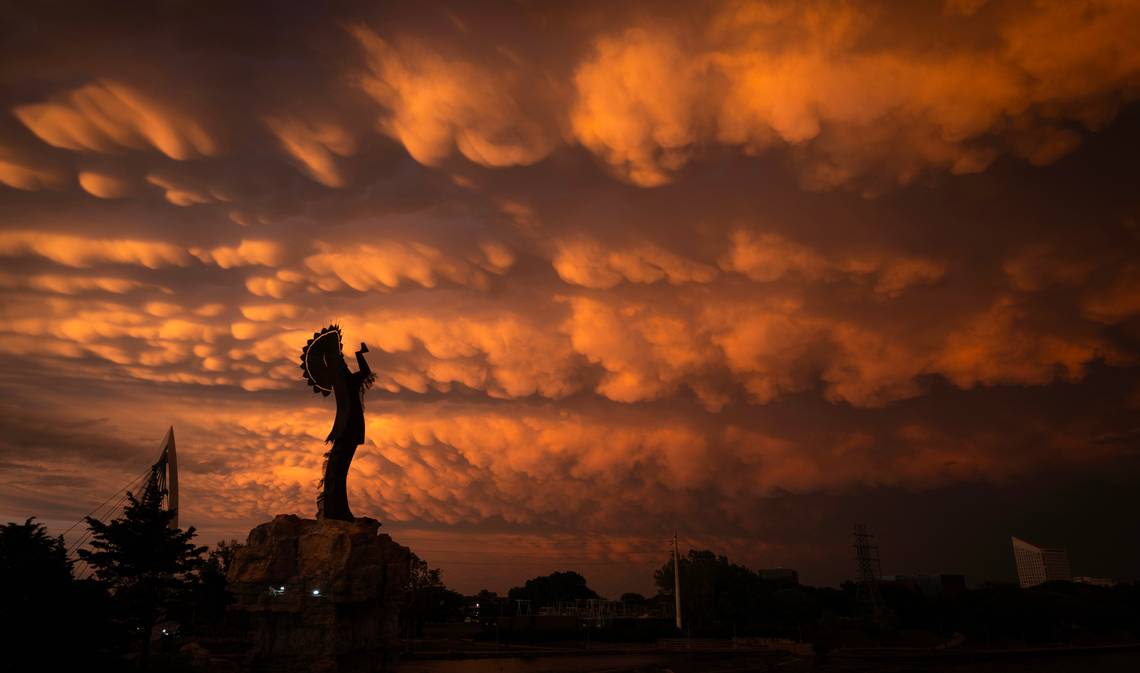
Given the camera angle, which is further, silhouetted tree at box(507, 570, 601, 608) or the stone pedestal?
silhouetted tree at box(507, 570, 601, 608)

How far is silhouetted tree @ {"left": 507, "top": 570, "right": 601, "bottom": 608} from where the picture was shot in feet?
419

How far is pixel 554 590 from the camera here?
130 m

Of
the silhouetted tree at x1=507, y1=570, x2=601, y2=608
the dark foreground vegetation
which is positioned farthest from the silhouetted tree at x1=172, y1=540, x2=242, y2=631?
the silhouetted tree at x1=507, y1=570, x2=601, y2=608

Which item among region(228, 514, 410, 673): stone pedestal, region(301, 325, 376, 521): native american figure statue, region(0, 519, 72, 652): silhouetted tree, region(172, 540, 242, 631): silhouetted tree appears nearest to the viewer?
region(0, 519, 72, 652): silhouetted tree

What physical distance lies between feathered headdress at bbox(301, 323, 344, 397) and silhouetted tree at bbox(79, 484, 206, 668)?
1231 cm

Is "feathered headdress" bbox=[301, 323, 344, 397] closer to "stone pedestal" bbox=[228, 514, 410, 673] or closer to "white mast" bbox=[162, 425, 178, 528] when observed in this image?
"stone pedestal" bbox=[228, 514, 410, 673]

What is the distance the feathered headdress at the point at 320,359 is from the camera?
41.8 metres

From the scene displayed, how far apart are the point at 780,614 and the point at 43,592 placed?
3026 inches

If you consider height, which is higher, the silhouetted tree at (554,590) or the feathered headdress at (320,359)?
the feathered headdress at (320,359)

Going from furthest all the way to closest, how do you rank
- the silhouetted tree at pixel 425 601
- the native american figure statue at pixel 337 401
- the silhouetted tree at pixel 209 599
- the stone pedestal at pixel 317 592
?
the silhouetted tree at pixel 425 601, the silhouetted tree at pixel 209 599, the native american figure statue at pixel 337 401, the stone pedestal at pixel 317 592

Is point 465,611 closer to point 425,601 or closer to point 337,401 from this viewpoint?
point 425,601

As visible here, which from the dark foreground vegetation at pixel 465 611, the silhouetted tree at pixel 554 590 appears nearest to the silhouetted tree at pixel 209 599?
the dark foreground vegetation at pixel 465 611

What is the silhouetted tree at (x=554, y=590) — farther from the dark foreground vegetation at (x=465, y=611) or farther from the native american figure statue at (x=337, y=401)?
the native american figure statue at (x=337, y=401)

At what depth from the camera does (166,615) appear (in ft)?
133
